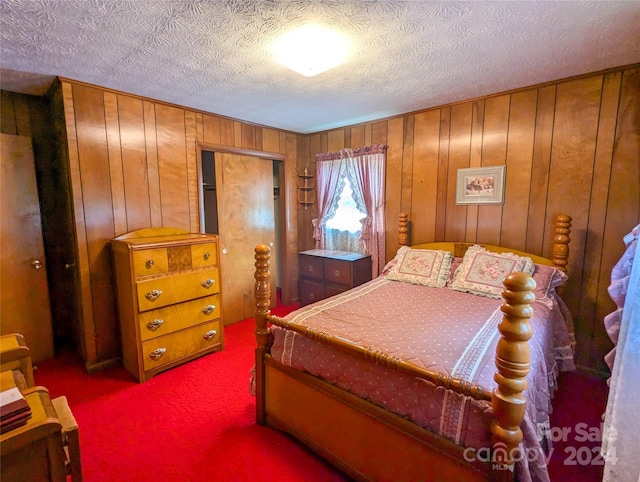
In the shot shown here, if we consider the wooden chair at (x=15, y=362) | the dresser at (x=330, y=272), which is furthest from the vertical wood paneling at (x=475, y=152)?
the wooden chair at (x=15, y=362)

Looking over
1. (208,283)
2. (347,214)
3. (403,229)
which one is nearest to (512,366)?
(403,229)

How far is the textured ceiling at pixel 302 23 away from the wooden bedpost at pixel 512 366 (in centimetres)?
136

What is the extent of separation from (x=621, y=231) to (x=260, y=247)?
260cm

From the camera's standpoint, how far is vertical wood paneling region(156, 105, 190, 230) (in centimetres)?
281

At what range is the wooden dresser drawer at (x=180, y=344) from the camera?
2398mm

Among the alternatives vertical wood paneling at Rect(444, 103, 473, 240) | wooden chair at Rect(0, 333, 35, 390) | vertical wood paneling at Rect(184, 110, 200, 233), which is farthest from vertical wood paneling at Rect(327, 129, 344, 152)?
wooden chair at Rect(0, 333, 35, 390)

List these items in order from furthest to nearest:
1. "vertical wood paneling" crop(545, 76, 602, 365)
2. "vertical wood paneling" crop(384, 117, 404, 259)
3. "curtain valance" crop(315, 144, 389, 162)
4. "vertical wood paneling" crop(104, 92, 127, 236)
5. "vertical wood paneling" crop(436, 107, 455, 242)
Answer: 1. "curtain valance" crop(315, 144, 389, 162)
2. "vertical wood paneling" crop(384, 117, 404, 259)
3. "vertical wood paneling" crop(436, 107, 455, 242)
4. "vertical wood paneling" crop(104, 92, 127, 236)
5. "vertical wood paneling" crop(545, 76, 602, 365)

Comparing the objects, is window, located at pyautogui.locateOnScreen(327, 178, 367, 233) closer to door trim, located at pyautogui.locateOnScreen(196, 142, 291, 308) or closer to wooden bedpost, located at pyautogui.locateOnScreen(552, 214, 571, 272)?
door trim, located at pyautogui.locateOnScreen(196, 142, 291, 308)

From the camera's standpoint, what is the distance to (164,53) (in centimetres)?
187

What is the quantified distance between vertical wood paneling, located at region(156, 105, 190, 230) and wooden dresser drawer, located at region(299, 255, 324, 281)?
1.38 m

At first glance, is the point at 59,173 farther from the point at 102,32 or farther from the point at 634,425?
the point at 634,425

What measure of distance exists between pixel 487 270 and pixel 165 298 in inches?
103

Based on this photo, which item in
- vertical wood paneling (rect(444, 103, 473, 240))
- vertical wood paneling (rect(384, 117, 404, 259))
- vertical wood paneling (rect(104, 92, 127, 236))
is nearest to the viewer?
vertical wood paneling (rect(104, 92, 127, 236))

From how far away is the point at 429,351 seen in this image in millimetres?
1407
